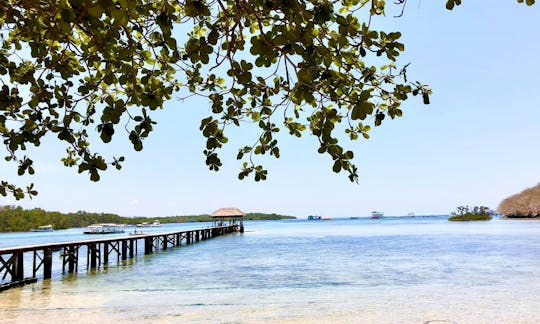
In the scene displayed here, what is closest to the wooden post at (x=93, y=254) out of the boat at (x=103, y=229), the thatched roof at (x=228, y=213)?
the thatched roof at (x=228, y=213)

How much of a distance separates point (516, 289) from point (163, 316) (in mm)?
12882

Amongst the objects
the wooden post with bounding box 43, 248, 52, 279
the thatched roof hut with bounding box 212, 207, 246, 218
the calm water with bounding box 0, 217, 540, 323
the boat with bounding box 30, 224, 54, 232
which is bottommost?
the boat with bounding box 30, 224, 54, 232

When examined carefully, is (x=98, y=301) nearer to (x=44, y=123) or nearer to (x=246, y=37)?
(x=44, y=123)

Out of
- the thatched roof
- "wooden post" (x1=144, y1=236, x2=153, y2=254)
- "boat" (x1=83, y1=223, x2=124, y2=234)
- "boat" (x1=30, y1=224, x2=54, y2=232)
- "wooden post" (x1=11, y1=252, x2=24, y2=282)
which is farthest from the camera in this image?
"boat" (x1=30, y1=224, x2=54, y2=232)

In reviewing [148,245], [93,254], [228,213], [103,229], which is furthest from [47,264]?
[103,229]

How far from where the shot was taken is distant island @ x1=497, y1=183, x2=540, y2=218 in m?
107

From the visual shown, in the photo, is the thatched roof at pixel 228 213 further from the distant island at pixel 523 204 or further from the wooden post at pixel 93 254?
the distant island at pixel 523 204

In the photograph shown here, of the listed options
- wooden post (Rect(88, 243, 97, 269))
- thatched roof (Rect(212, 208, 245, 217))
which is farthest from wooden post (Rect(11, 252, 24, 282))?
thatched roof (Rect(212, 208, 245, 217))

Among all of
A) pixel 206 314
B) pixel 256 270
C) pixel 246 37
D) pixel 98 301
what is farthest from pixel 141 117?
pixel 256 270

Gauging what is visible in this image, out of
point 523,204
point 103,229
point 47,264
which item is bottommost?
point 103,229

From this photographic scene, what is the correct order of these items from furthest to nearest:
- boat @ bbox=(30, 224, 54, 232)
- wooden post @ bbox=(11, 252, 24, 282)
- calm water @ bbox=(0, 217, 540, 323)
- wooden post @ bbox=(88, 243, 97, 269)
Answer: boat @ bbox=(30, 224, 54, 232) → wooden post @ bbox=(88, 243, 97, 269) → wooden post @ bbox=(11, 252, 24, 282) → calm water @ bbox=(0, 217, 540, 323)

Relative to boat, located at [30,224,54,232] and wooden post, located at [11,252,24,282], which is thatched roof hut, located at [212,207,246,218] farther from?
boat, located at [30,224,54,232]

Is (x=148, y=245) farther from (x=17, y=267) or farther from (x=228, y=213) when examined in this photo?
(x=228, y=213)

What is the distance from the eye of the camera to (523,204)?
113 metres
